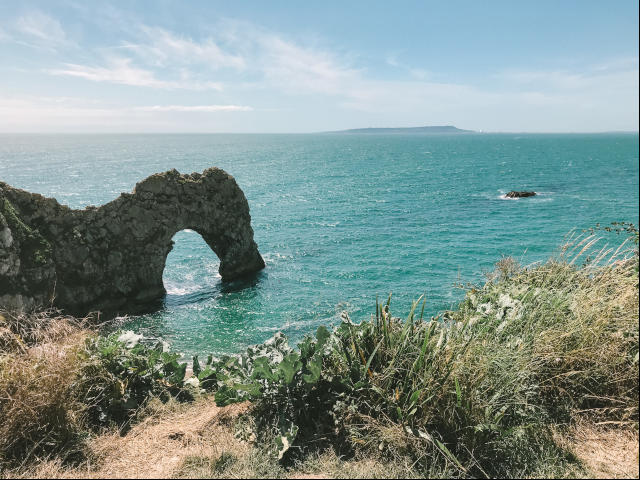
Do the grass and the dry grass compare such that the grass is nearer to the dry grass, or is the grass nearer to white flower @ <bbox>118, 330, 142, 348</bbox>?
the dry grass

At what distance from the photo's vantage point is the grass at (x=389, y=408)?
5441 millimetres

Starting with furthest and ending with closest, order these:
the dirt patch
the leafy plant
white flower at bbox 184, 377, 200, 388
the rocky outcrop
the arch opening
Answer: the arch opening < the rocky outcrop < white flower at bbox 184, 377, 200, 388 < the leafy plant < the dirt patch

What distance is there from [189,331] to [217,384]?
14.3 metres

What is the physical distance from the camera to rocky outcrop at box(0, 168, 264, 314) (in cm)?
2030

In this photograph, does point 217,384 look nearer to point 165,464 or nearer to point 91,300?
point 165,464

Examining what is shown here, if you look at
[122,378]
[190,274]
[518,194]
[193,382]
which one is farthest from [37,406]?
[518,194]

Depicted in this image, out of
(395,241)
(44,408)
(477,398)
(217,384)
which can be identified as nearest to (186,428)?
(217,384)

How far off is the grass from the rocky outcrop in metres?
14.5

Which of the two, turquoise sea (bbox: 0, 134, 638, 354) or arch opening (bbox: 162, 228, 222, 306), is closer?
turquoise sea (bbox: 0, 134, 638, 354)

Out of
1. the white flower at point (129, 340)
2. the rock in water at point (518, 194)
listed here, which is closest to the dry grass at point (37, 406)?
the white flower at point (129, 340)

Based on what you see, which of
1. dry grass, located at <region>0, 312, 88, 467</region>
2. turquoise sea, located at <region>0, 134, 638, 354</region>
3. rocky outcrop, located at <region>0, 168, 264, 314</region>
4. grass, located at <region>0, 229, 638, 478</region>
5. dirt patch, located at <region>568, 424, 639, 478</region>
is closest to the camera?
dirt patch, located at <region>568, 424, 639, 478</region>

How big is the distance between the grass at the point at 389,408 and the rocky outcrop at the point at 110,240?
14.5 metres

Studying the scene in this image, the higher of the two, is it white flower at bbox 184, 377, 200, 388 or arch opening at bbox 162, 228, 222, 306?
white flower at bbox 184, 377, 200, 388

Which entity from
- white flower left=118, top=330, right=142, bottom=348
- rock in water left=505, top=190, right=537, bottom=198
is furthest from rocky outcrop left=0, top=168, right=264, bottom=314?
rock in water left=505, top=190, right=537, bottom=198
